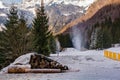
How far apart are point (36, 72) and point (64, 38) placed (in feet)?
466

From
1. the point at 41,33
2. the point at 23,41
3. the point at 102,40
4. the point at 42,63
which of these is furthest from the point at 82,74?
the point at 102,40

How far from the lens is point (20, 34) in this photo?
3941 cm

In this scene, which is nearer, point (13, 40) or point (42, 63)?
point (42, 63)

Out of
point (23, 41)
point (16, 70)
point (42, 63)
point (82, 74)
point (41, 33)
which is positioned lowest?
point (82, 74)

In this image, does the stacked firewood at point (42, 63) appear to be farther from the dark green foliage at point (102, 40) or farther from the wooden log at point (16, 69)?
the dark green foliage at point (102, 40)

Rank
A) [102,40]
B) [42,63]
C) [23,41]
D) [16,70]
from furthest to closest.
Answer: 1. [102,40]
2. [23,41]
3. [42,63]
4. [16,70]

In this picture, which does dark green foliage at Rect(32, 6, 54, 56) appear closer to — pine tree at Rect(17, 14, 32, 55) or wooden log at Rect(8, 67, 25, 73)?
pine tree at Rect(17, 14, 32, 55)

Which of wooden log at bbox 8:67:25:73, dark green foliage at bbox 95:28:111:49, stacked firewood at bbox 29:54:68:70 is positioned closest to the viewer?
wooden log at bbox 8:67:25:73

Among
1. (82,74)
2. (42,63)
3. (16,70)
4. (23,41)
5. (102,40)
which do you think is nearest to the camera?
(82,74)

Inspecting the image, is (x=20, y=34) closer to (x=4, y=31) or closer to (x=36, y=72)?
(x=4, y=31)

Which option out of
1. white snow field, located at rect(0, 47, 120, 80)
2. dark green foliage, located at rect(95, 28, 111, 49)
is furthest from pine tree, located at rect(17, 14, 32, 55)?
dark green foliage, located at rect(95, 28, 111, 49)

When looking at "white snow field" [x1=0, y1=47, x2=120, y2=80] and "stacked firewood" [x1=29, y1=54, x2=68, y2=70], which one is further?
"stacked firewood" [x1=29, y1=54, x2=68, y2=70]

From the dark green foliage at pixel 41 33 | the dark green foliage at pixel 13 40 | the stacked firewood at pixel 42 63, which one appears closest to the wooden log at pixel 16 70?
the stacked firewood at pixel 42 63

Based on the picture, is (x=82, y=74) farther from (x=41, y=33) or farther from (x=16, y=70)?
(x=41, y=33)
